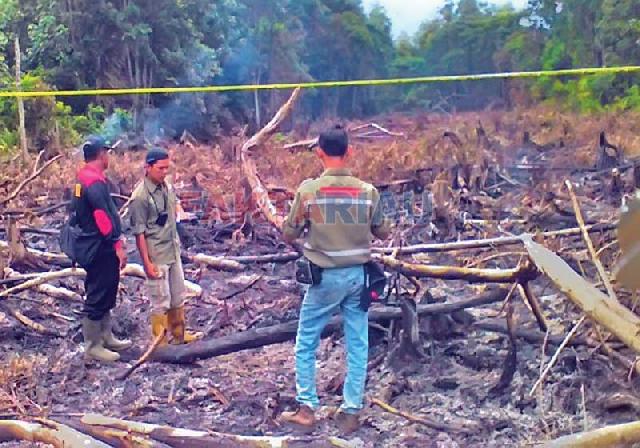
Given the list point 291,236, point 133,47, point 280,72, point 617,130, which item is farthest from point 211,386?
point 280,72

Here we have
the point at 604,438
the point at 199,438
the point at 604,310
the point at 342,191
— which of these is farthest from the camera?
the point at 342,191

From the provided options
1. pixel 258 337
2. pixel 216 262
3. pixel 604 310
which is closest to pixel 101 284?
pixel 258 337

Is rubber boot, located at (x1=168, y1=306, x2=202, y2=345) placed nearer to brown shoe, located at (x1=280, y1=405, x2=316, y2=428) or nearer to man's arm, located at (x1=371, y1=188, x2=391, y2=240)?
brown shoe, located at (x1=280, y1=405, x2=316, y2=428)

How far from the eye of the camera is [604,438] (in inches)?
103

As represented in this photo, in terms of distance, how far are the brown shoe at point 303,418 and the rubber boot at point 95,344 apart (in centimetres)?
151

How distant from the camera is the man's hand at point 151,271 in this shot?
16.5 ft

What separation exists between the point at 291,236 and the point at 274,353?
1.53m

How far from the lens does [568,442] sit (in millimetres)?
2555

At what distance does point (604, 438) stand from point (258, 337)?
2.48 m

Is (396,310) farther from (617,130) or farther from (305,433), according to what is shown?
(617,130)

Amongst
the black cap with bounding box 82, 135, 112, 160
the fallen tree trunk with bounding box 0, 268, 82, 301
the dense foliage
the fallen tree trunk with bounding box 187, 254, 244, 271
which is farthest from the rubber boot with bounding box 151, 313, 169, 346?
the dense foliage

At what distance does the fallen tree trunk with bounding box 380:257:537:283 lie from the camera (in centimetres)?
430

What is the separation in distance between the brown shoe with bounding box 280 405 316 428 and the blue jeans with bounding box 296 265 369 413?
0.12 ft

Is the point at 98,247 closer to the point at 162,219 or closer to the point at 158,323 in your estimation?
the point at 162,219
